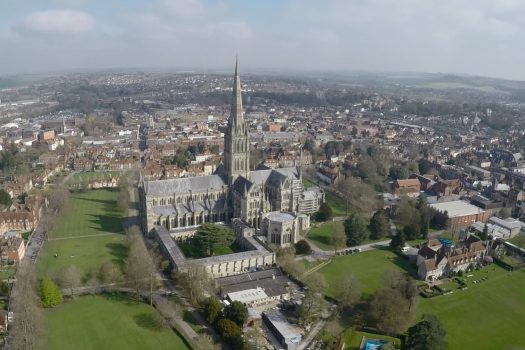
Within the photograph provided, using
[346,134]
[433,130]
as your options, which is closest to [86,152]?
[346,134]

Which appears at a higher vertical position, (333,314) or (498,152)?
(498,152)

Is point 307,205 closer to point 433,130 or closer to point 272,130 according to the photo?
point 272,130

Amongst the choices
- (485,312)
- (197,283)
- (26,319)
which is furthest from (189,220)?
(485,312)

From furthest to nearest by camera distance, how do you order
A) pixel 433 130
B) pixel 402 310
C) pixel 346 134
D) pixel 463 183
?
pixel 433 130, pixel 346 134, pixel 463 183, pixel 402 310

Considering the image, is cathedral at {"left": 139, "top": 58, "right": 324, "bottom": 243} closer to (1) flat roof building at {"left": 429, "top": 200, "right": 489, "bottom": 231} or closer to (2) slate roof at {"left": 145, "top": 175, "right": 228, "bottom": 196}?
(2) slate roof at {"left": 145, "top": 175, "right": 228, "bottom": 196}

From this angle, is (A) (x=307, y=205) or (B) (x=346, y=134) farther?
(B) (x=346, y=134)

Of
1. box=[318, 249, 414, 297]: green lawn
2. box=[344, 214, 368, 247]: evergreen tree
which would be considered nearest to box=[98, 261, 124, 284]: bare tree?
box=[318, 249, 414, 297]: green lawn

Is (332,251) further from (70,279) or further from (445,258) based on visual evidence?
(70,279)
